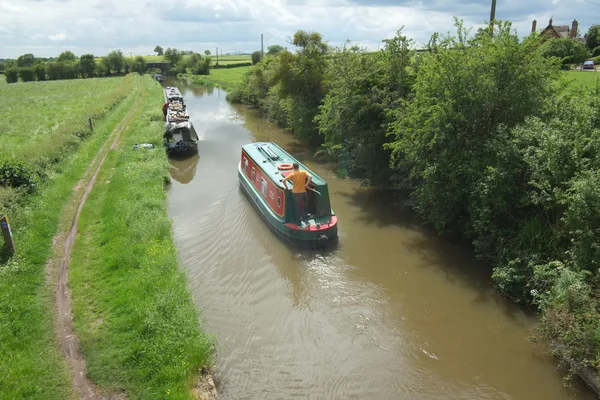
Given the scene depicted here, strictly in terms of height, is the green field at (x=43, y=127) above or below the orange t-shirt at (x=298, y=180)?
above

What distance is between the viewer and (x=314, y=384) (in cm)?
680

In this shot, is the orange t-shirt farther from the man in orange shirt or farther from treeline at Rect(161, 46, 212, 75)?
treeline at Rect(161, 46, 212, 75)

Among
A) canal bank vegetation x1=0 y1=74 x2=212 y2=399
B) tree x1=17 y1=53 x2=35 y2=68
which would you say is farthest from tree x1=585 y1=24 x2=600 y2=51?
tree x1=17 y1=53 x2=35 y2=68

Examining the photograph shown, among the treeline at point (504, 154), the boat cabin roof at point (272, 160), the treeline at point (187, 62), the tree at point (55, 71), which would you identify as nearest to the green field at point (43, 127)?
the boat cabin roof at point (272, 160)

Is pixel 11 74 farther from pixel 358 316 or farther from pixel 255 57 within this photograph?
pixel 358 316

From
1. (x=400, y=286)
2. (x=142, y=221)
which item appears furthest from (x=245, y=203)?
(x=400, y=286)

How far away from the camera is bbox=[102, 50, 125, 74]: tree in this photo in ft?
270

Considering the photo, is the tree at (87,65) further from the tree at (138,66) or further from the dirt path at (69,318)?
the dirt path at (69,318)

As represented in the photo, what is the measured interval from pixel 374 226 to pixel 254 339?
615 centimetres

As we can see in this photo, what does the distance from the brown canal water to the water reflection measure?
4320 millimetres

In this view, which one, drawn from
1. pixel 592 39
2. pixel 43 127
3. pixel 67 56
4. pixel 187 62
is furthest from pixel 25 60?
Answer: pixel 592 39

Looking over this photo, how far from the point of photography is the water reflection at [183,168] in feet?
58.7

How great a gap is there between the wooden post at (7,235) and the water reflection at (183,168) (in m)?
8.87

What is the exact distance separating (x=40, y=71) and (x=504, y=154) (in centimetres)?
8840
